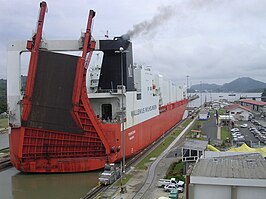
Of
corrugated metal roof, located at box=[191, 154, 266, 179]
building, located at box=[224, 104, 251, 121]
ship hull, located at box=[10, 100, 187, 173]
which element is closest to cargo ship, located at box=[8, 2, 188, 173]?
ship hull, located at box=[10, 100, 187, 173]

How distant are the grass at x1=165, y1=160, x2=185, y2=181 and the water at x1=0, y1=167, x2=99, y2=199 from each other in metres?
4.68

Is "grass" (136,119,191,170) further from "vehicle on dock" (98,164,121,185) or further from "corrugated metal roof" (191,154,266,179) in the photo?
"corrugated metal roof" (191,154,266,179)

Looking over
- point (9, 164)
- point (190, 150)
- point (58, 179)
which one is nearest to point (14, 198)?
point (58, 179)

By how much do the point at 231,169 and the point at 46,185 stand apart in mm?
12404

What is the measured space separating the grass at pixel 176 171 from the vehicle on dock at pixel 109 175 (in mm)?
3086

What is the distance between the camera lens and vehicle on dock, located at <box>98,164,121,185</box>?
19.3m

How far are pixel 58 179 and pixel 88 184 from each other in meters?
2.33

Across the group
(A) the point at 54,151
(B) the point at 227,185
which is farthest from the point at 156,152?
(B) the point at 227,185

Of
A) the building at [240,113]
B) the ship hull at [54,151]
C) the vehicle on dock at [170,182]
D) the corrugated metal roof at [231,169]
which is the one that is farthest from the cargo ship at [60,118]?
the building at [240,113]

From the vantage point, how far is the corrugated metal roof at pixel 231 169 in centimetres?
1209

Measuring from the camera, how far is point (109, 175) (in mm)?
19672

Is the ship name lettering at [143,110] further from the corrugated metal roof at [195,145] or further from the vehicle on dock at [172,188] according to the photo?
the vehicle on dock at [172,188]

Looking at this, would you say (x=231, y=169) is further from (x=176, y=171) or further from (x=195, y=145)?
(x=195, y=145)

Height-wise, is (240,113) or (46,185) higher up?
(240,113)
